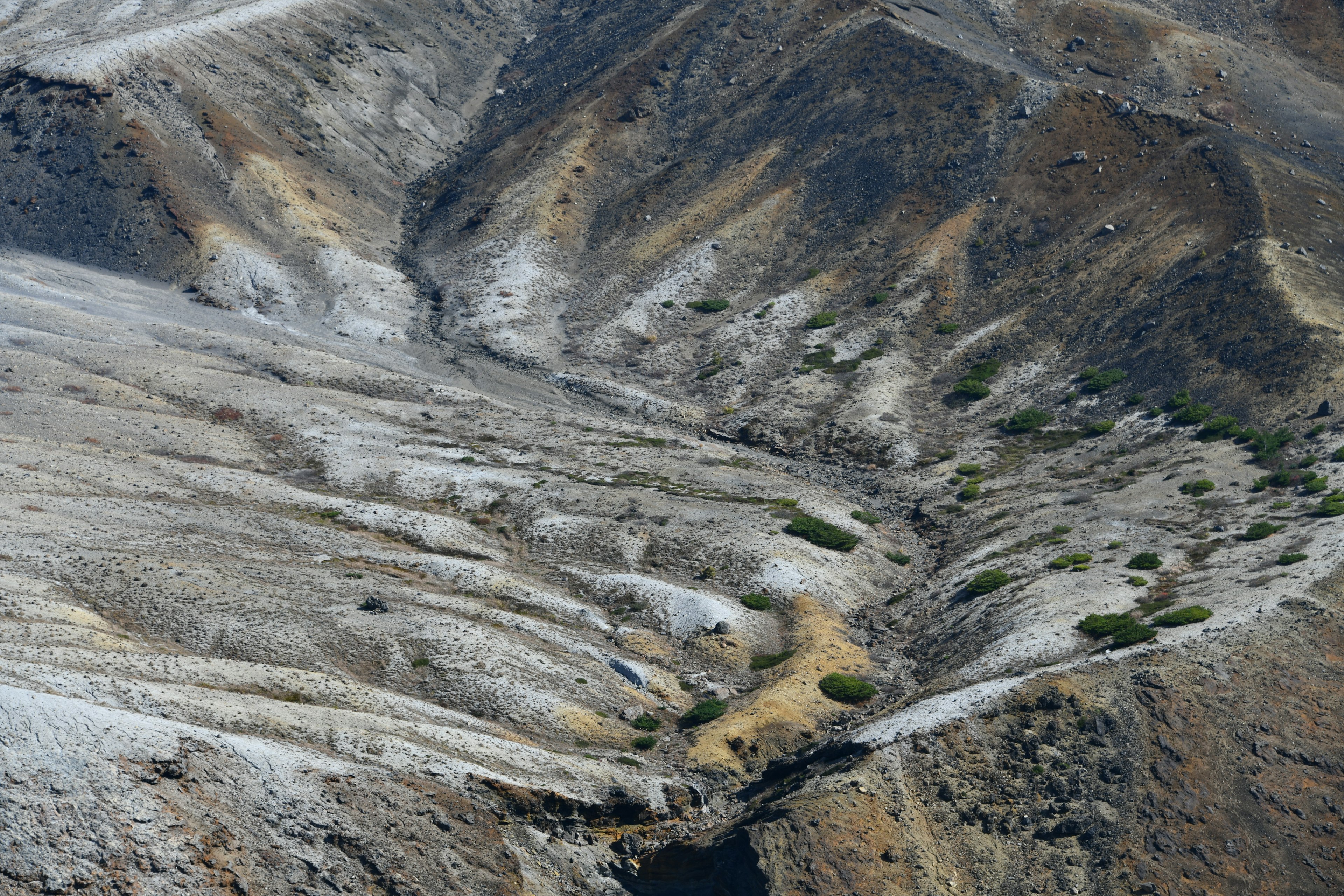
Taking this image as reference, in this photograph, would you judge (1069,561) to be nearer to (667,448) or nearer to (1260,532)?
(1260,532)

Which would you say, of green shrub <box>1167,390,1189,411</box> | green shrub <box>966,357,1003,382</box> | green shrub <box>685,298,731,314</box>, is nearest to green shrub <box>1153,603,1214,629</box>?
green shrub <box>1167,390,1189,411</box>

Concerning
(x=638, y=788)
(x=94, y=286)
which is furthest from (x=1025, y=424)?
(x=94, y=286)

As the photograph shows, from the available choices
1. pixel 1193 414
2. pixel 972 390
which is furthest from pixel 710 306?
pixel 1193 414

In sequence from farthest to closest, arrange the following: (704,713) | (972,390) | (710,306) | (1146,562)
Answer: (710,306) → (972,390) → (1146,562) → (704,713)

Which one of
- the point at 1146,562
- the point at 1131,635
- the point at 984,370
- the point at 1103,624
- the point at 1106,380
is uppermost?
the point at 1106,380

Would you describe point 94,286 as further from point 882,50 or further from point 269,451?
point 882,50
